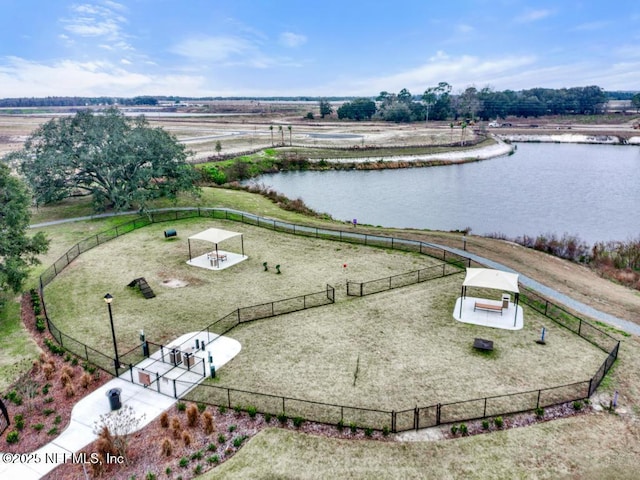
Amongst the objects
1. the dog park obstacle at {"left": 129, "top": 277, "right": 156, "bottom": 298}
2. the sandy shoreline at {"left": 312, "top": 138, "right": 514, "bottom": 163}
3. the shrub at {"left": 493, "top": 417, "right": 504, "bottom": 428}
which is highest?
the sandy shoreline at {"left": 312, "top": 138, "right": 514, "bottom": 163}

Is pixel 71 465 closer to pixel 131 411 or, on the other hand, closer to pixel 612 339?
pixel 131 411

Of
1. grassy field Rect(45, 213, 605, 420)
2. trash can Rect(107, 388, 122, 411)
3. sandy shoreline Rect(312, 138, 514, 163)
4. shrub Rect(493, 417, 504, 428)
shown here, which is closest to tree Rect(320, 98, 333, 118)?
sandy shoreline Rect(312, 138, 514, 163)

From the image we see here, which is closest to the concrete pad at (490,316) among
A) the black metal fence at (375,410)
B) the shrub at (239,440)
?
the black metal fence at (375,410)

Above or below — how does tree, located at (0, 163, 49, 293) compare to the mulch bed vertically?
above

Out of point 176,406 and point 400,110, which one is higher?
point 400,110

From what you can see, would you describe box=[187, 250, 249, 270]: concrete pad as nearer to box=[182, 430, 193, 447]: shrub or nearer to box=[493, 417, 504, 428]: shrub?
box=[182, 430, 193, 447]: shrub

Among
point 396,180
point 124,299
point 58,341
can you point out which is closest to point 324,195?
point 396,180
